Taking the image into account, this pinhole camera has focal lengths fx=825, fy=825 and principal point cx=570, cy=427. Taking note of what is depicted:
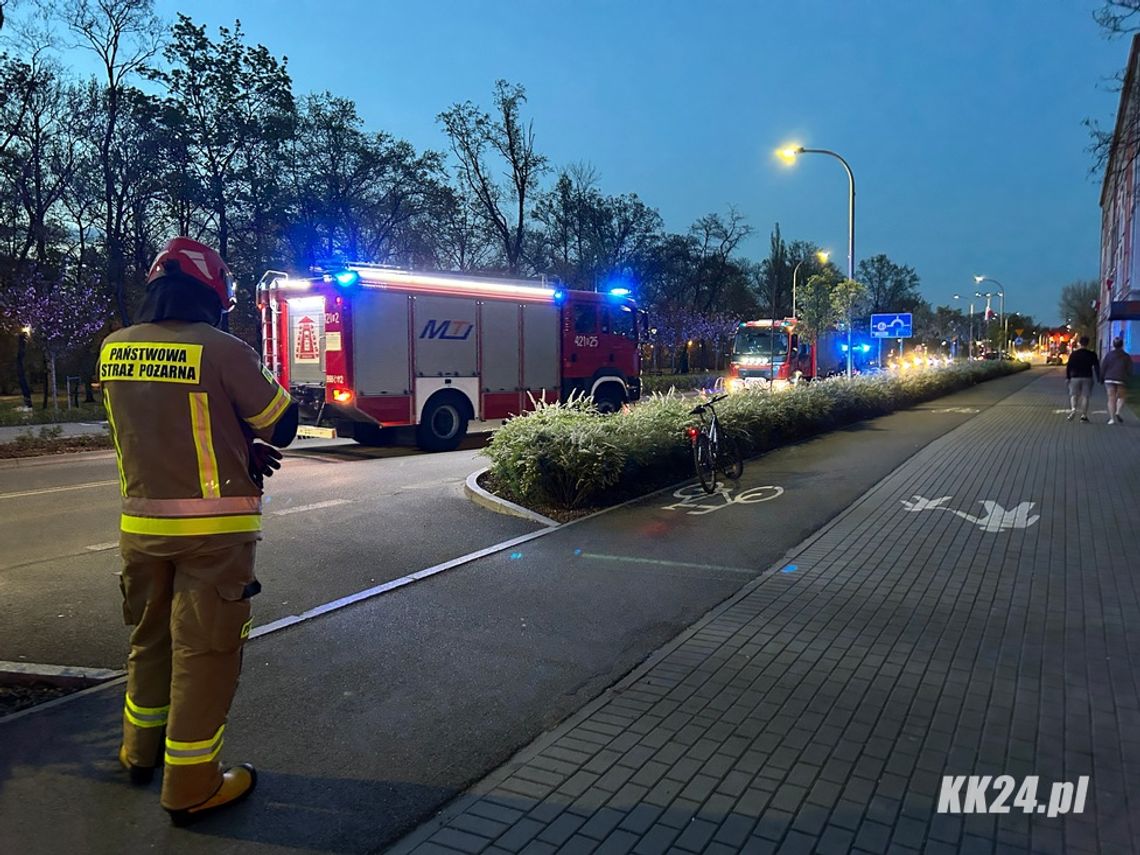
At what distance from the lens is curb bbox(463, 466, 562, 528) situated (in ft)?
27.9

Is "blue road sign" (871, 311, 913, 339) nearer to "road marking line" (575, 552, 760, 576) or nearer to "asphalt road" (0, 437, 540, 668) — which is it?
"asphalt road" (0, 437, 540, 668)

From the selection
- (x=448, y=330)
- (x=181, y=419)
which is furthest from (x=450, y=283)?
(x=181, y=419)

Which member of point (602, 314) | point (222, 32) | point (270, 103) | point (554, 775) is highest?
point (222, 32)

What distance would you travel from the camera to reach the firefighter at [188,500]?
118 inches

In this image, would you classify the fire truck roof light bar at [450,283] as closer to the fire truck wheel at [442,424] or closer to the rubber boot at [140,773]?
the fire truck wheel at [442,424]

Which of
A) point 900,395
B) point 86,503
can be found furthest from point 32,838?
point 900,395

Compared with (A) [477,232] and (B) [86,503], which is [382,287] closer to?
(B) [86,503]

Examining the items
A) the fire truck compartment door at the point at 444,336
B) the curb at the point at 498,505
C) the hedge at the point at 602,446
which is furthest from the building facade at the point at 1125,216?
the fire truck compartment door at the point at 444,336

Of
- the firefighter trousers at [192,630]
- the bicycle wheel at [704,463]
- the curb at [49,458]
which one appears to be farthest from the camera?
the curb at [49,458]

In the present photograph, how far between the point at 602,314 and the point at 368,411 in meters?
6.53

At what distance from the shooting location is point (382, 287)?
46.6 feet

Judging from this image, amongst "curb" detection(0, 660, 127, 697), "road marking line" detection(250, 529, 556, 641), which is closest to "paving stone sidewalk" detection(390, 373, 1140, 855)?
"road marking line" detection(250, 529, 556, 641)

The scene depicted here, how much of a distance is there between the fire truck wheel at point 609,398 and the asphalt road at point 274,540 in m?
6.03

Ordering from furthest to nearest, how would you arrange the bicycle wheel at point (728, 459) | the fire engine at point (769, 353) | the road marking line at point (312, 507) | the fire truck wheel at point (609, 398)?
the fire engine at point (769, 353) < the fire truck wheel at point (609, 398) < the bicycle wheel at point (728, 459) < the road marking line at point (312, 507)
